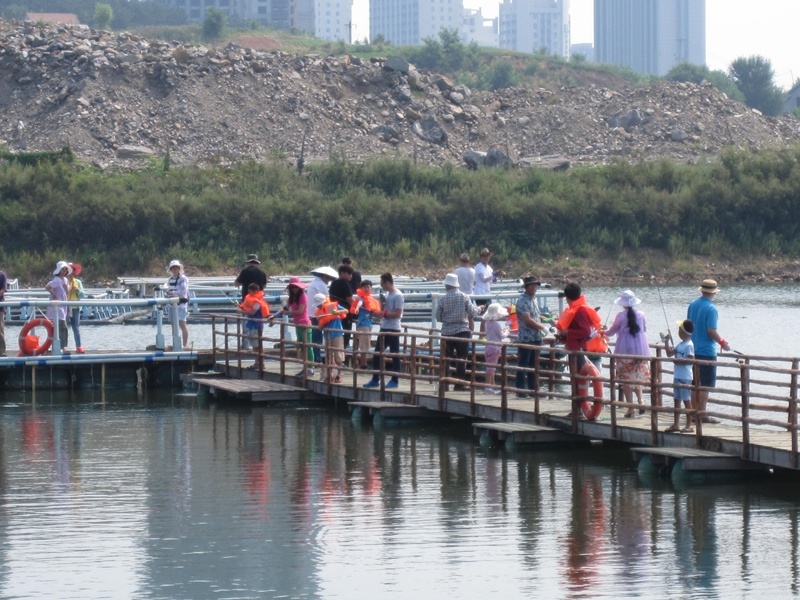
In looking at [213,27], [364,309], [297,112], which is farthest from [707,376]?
[213,27]

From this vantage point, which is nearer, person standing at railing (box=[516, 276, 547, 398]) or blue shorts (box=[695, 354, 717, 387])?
blue shorts (box=[695, 354, 717, 387])

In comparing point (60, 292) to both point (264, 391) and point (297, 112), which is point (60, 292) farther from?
point (297, 112)

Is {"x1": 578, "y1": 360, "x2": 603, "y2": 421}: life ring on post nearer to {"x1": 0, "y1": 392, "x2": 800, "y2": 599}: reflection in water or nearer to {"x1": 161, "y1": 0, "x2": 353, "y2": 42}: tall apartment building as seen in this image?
{"x1": 0, "y1": 392, "x2": 800, "y2": 599}: reflection in water

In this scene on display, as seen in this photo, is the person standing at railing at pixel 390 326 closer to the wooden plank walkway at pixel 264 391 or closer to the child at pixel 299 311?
the wooden plank walkway at pixel 264 391

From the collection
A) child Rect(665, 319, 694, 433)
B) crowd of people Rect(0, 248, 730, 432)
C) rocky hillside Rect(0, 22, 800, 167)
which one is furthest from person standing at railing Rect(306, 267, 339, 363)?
rocky hillside Rect(0, 22, 800, 167)

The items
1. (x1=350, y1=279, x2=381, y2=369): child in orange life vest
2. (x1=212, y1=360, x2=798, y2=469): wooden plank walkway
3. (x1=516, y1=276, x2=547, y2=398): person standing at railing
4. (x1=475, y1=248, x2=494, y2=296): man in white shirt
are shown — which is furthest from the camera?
(x1=475, y1=248, x2=494, y2=296): man in white shirt

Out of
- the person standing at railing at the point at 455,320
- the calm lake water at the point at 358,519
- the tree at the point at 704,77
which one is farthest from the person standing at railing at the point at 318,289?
the tree at the point at 704,77

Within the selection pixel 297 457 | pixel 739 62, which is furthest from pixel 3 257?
pixel 739 62

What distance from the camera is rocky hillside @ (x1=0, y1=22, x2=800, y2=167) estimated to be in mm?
71875

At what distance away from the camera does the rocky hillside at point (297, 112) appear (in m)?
71.9

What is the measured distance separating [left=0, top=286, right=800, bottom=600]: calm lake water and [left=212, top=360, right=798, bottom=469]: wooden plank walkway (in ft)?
1.14

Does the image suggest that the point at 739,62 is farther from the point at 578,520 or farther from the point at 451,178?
the point at 578,520

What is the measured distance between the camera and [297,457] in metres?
18.5

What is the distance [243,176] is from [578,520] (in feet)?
170
